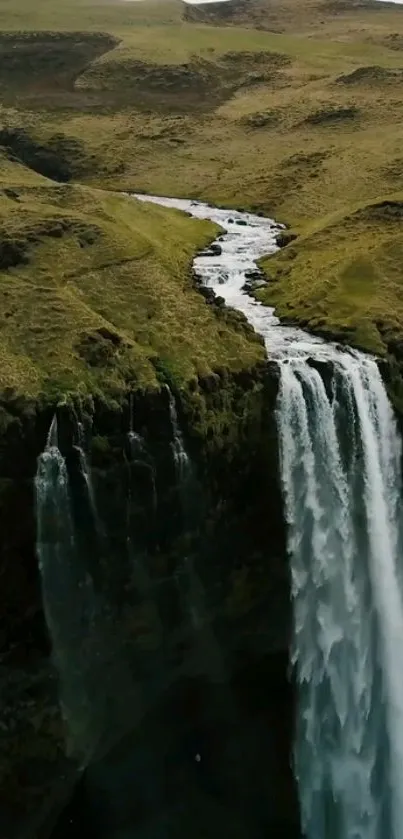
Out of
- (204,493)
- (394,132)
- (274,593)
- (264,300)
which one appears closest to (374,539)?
(274,593)

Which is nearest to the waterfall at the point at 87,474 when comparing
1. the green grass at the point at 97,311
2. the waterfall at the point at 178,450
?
the green grass at the point at 97,311

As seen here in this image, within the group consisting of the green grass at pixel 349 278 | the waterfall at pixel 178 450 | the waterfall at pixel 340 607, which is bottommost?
the waterfall at pixel 340 607

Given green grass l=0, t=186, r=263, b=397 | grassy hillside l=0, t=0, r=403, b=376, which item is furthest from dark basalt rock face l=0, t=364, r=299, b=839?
grassy hillside l=0, t=0, r=403, b=376

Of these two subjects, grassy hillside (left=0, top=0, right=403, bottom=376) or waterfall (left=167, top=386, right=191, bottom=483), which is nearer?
waterfall (left=167, top=386, right=191, bottom=483)

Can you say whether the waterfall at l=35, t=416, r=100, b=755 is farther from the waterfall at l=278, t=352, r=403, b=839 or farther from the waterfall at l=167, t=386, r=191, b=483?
the waterfall at l=278, t=352, r=403, b=839

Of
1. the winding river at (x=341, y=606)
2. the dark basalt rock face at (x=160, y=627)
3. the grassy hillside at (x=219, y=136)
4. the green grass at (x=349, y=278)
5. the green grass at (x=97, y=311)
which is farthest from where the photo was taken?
the grassy hillside at (x=219, y=136)

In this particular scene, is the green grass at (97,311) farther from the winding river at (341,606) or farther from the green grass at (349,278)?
the green grass at (349,278)

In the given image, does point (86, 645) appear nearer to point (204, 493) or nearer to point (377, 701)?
point (204, 493)
